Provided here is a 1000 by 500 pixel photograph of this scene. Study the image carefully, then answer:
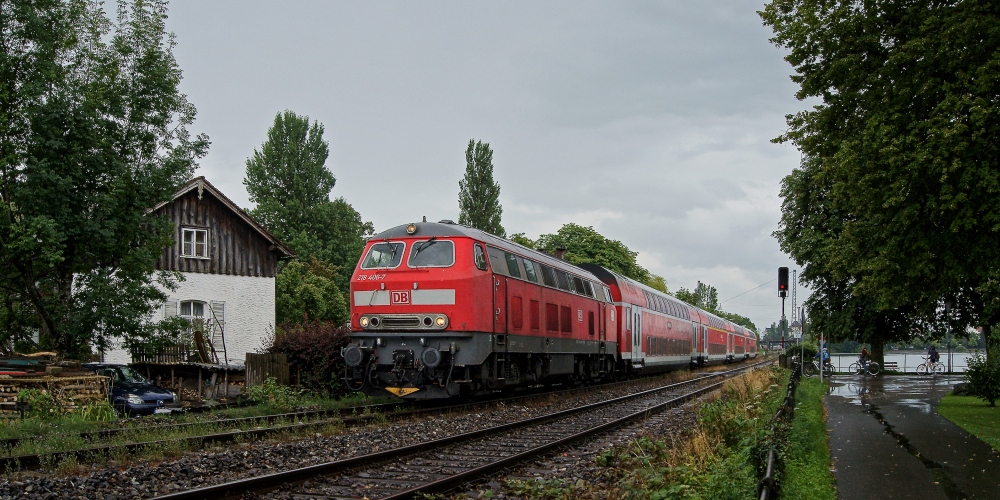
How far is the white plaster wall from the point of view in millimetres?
30348

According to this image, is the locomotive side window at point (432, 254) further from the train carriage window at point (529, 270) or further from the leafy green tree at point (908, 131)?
the leafy green tree at point (908, 131)

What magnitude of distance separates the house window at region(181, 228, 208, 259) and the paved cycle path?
2206 cm

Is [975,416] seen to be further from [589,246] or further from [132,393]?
[589,246]

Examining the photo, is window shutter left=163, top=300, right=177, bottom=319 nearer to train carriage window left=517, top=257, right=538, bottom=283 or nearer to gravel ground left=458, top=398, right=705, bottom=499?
train carriage window left=517, top=257, right=538, bottom=283

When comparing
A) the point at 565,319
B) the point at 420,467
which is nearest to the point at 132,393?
the point at 565,319

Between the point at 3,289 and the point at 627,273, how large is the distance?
198ft

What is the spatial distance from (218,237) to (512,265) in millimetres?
16931

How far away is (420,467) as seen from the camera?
32.5 ft

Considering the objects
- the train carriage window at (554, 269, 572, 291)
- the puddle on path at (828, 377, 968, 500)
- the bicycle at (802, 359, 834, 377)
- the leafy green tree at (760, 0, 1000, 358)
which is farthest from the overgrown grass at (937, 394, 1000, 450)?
the bicycle at (802, 359, 834, 377)

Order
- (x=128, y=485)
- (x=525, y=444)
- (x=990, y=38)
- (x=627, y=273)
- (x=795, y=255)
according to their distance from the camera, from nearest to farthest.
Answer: (x=128, y=485)
(x=525, y=444)
(x=990, y=38)
(x=795, y=255)
(x=627, y=273)

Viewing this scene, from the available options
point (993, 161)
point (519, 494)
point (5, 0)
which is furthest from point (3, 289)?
point (993, 161)

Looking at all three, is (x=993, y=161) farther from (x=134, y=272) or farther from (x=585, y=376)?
(x=134, y=272)

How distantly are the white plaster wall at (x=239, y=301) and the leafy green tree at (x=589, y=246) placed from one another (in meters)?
39.5

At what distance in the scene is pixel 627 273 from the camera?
74.0 m
